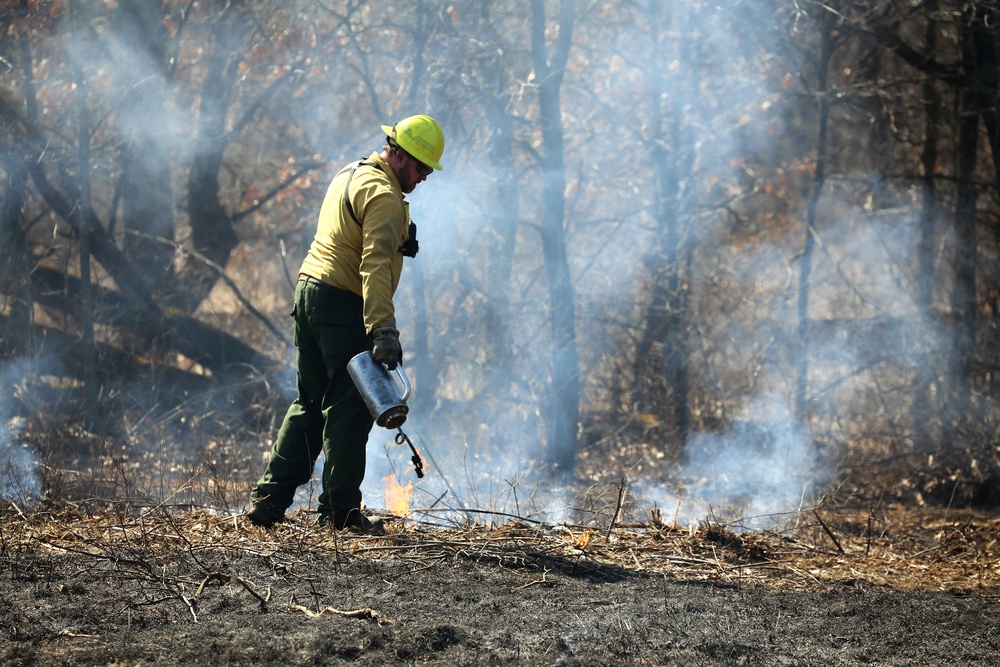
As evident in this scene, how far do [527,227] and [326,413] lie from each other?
5669mm

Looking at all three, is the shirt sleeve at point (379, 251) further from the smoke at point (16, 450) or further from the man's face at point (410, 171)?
the smoke at point (16, 450)

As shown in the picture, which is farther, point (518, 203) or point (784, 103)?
point (784, 103)

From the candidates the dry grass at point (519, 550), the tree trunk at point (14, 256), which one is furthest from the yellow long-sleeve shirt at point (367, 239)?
the tree trunk at point (14, 256)

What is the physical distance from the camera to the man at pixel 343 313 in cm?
444

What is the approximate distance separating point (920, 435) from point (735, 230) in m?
3.19

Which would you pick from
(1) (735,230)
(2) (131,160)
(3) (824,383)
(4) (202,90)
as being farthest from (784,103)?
(2) (131,160)

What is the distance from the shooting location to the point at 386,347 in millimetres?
4254

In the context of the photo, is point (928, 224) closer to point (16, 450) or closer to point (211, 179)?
point (211, 179)

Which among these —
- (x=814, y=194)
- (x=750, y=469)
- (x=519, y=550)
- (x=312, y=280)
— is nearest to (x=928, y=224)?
(x=814, y=194)

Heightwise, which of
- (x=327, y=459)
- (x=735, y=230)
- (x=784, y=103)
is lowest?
(x=327, y=459)

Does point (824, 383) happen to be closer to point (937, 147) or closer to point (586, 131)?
point (937, 147)

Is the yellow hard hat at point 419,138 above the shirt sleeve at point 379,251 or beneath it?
above

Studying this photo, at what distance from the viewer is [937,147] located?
10.2m

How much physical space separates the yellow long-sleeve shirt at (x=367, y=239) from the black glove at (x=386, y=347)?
0.11 feet
